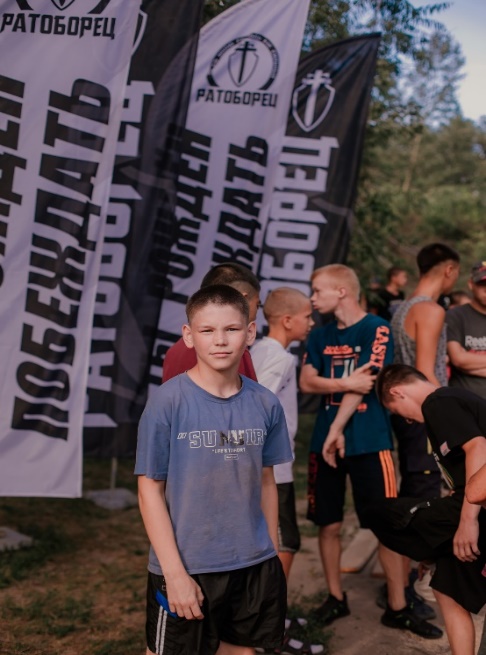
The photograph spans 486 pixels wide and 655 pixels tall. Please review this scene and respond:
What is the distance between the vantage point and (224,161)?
21.9 ft

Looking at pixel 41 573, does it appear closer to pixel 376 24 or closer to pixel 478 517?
pixel 478 517

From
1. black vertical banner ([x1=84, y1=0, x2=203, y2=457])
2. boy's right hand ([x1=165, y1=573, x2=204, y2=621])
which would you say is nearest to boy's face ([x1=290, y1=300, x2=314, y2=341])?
black vertical banner ([x1=84, y1=0, x2=203, y2=457])

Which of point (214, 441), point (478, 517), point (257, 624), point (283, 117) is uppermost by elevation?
point (283, 117)

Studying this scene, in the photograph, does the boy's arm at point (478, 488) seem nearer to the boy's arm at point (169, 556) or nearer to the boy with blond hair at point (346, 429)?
the boy's arm at point (169, 556)

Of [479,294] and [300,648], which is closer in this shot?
[300,648]

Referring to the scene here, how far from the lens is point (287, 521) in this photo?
458 cm

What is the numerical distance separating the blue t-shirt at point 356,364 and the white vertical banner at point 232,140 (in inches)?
72.0

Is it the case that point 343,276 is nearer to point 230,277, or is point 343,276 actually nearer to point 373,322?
point 373,322

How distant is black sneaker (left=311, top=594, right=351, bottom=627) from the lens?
495cm

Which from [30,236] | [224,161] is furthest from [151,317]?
[224,161]

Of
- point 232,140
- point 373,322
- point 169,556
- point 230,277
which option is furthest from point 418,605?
point 232,140

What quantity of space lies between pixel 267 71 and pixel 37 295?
9.88 feet

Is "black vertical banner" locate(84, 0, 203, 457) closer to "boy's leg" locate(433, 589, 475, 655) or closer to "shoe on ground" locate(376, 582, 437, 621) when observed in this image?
"shoe on ground" locate(376, 582, 437, 621)

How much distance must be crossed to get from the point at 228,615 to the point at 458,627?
130 cm
